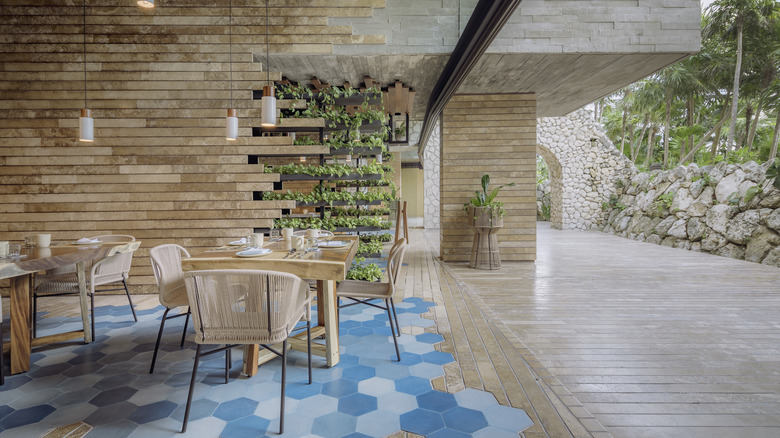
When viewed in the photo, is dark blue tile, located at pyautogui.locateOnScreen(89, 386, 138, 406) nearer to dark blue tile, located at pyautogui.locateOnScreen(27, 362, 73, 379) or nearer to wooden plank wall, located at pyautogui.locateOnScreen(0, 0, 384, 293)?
dark blue tile, located at pyautogui.locateOnScreen(27, 362, 73, 379)

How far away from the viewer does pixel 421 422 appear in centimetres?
186

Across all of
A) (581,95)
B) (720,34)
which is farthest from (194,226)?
(720,34)

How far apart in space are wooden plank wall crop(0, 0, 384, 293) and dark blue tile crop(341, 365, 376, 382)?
2.69 m

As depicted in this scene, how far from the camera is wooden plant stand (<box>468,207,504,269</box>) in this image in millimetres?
5730

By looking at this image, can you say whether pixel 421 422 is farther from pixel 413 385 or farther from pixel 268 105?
pixel 268 105

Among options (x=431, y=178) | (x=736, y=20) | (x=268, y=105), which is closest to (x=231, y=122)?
(x=268, y=105)

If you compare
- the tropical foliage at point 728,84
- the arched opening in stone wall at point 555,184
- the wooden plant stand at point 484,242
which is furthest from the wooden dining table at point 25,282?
the arched opening in stone wall at point 555,184

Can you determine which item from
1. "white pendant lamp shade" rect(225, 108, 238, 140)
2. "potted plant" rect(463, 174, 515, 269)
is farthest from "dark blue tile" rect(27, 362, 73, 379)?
"potted plant" rect(463, 174, 515, 269)

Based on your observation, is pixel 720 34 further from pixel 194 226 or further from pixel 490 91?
pixel 194 226

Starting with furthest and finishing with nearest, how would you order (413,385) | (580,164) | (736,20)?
(580,164)
(736,20)
(413,385)

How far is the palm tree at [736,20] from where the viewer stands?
9.14 meters

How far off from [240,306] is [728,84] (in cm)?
1477

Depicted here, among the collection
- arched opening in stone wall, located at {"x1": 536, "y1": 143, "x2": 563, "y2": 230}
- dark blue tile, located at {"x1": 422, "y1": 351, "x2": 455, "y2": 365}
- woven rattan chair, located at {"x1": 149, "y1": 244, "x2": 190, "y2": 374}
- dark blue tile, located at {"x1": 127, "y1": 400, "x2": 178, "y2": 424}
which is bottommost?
dark blue tile, located at {"x1": 127, "y1": 400, "x2": 178, "y2": 424}

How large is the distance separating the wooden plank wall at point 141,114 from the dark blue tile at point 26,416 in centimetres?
276
